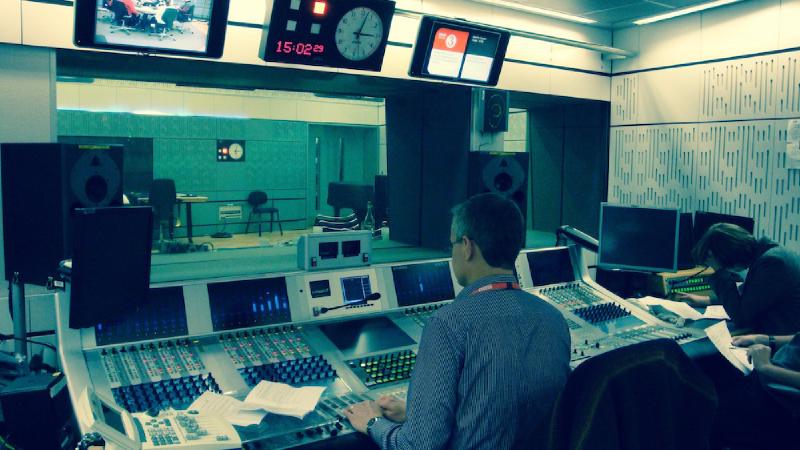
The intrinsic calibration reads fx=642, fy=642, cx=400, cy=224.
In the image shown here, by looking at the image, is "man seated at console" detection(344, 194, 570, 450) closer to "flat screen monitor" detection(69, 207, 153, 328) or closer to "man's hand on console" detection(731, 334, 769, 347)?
"flat screen monitor" detection(69, 207, 153, 328)

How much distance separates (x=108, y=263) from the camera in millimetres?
1972

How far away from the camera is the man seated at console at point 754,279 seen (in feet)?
9.62

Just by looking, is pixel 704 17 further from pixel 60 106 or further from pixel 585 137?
pixel 60 106

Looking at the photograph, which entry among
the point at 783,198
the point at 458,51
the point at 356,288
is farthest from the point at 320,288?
the point at 783,198

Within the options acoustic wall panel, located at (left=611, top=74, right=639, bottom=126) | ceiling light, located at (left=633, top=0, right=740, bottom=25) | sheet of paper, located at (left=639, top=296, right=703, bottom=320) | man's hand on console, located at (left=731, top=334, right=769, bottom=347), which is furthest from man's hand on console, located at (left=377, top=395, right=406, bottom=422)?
acoustic wall panel, located at (left=611, top=74, right=639, bottom=126)

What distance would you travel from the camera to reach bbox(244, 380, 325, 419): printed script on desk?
1.82 metres

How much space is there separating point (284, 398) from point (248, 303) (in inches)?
21.9

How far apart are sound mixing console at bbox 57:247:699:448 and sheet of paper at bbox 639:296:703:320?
0.96 ft

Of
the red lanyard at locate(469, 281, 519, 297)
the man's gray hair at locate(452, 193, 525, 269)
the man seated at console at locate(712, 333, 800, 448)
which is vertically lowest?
the man seated at console at locate(712, 333, 800, 448)

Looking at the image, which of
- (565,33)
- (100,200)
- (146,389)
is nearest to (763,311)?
(146,389)

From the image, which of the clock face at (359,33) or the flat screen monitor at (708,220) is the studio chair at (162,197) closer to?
the clock face at (359,33)

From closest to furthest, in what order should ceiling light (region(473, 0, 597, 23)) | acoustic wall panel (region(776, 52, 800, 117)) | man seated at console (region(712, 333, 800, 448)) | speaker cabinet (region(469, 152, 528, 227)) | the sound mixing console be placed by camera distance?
1. the sound mixing console
2. man seated at console (region(712, 333, 800, 448))
3. speaker cabinet (region(469, 152, 528, 227))
4. acoustic wall panel (region(776, 52, 800, 117))
5. ceiling light (region(473, 0, 597, 23))

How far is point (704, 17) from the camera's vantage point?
17.5 ft

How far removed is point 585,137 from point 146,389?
5.55 metres
